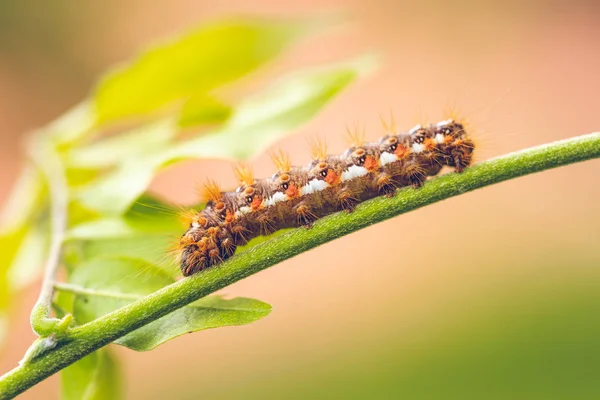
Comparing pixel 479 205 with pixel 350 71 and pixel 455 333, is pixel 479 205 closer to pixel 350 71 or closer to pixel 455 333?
pixel 455 333

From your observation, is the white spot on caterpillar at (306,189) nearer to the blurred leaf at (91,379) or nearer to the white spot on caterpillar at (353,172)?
the white spot on caterpillar at (353,172)

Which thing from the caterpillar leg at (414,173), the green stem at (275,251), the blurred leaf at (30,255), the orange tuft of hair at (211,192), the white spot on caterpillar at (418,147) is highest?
the blurred leaf at (30,255)

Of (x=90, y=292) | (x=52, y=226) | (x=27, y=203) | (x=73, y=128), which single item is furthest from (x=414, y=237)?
(x=90, y=292)

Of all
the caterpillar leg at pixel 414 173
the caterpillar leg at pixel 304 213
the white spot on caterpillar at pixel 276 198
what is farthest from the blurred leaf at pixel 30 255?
the caterpillar leg at pixel 414 173

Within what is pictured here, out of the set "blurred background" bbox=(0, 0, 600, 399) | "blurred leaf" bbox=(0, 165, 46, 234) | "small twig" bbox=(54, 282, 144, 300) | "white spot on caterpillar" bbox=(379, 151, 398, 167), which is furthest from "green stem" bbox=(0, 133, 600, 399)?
"blurred background" bbox=(0, 0, 600, 399)

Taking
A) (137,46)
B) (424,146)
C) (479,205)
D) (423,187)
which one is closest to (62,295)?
(423,187)

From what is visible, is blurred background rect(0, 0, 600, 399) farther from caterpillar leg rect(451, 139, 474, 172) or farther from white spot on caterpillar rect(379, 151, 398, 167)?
caterpillar leg rect(451, 139, 474, 172)
